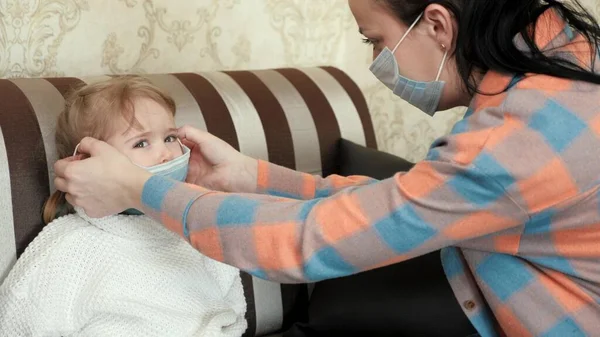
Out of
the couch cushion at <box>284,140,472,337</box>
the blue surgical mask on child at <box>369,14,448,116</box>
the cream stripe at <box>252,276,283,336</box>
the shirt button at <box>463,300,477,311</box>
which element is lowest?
the cream stripe at <box>252,276,283,336</box>

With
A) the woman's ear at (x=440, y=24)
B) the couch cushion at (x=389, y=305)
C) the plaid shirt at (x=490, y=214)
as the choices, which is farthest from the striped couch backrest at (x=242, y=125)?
the woman's ear at (x=440, y=24)

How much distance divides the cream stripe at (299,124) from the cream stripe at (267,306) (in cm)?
31

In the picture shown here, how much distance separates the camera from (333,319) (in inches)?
64.7

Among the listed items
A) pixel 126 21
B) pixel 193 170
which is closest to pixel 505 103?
pixel 193 170

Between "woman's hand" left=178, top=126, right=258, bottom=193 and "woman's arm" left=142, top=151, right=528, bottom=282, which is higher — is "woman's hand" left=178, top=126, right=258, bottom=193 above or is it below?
below

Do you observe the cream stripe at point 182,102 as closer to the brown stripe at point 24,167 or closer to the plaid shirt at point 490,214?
the brown stripe at point 24,167

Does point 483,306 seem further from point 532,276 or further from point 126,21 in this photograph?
point 126,21

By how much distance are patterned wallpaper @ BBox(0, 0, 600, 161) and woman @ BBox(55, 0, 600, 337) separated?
0.63 meters

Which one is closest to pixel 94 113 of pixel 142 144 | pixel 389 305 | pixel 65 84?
pixel 142 144

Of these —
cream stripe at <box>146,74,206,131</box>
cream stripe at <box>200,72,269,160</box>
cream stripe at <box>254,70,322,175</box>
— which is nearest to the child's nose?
cream stripe at <box>146,74,206,131</box>

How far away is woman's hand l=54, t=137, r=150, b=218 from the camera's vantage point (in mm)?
1155

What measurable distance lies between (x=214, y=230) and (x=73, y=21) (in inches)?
36.7

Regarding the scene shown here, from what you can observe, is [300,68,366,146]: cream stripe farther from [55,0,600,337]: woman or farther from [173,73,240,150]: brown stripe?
[55,0,600,337]: woman

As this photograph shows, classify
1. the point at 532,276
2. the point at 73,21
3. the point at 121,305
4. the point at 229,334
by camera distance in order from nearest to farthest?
the point at 532,276 < the point at 121,305 < the point at 229,334 < the point at 73,21
